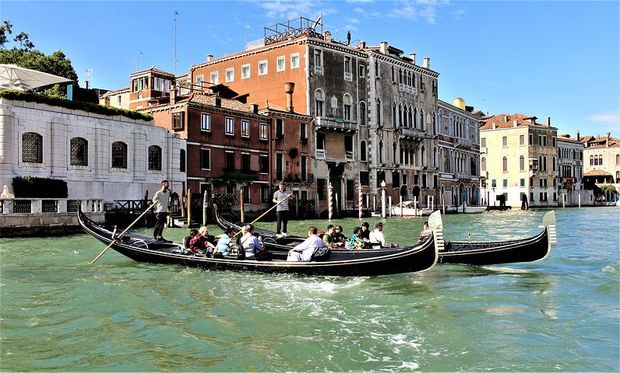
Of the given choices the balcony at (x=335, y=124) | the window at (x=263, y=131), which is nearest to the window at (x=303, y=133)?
the balcony at (x=335, y=124)

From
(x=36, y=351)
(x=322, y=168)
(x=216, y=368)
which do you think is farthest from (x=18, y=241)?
(x=322, y=168)

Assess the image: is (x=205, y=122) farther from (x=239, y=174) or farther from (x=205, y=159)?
(x=239, y=174)

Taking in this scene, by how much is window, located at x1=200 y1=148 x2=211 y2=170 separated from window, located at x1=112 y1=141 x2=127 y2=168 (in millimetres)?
3512

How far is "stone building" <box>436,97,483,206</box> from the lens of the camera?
40.0 meters

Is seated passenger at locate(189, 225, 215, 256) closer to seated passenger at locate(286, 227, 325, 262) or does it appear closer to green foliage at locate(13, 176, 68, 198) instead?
seated passenger at locate(286, 227, 325, 262)

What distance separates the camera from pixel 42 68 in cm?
2688

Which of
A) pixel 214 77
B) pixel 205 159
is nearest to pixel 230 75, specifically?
pixel 214 77

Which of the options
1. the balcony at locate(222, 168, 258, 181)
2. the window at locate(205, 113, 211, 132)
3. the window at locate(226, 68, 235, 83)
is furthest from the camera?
the window at locate(226, 68, 235, 83)

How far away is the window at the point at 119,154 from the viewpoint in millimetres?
20938

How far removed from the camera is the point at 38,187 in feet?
57.3

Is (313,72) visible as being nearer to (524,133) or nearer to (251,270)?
(251,270)

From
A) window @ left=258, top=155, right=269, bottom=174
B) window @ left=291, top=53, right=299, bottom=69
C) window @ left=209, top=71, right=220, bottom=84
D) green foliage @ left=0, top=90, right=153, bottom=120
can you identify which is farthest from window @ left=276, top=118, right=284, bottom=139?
green foliage @ left=0, top=90, right=153, bottom=120

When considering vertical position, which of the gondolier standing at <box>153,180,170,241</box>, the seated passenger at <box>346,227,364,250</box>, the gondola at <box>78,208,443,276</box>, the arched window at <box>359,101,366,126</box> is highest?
the arched window at <box>359,101,366,126</box>

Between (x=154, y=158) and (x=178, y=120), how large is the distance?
193 centimetres
